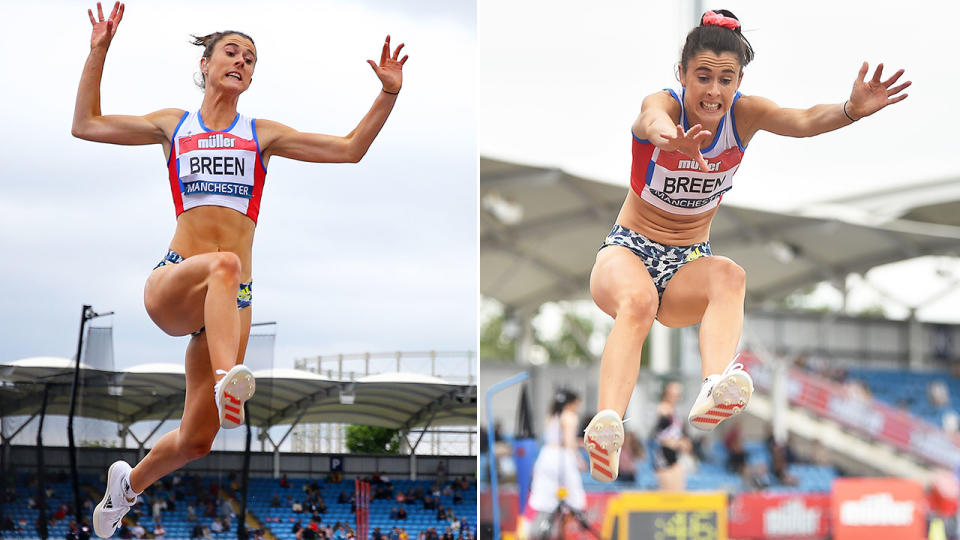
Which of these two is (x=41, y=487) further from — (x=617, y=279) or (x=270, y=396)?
(x=617, y=279)

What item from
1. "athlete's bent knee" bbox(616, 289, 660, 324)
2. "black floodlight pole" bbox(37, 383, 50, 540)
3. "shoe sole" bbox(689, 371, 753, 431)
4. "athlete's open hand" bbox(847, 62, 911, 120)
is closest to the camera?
"shoe sole" bbox(689, 371, 753, 431)

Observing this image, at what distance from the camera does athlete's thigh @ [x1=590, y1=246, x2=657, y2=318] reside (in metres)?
4.22

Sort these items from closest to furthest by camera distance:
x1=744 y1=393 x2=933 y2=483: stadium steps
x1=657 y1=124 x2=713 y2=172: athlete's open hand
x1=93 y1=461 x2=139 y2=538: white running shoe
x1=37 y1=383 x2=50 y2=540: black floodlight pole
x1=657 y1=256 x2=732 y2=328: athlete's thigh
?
x1=657 y1=124 x2=713 y2=172: athlete's open hand < x1=657 y1=256 x2=732 y2=328: athlete's thigh < x1=93 y1=461 x2=139 y2=538: white running shoe < x1=37 y1=383 x2=50 y2=540: black floodlight pole < x1=744 y1=393 x2=933 y2=483: stadium steps

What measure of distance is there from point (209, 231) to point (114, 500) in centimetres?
139

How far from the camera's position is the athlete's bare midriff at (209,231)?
4.48 metres

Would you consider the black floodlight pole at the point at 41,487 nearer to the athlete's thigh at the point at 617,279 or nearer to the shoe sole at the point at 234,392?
the shoe sole at the point at 234,392

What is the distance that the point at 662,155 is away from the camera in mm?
4262

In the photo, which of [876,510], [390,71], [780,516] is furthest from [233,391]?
[876,510]

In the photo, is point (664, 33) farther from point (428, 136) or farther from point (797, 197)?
point (797, 197)

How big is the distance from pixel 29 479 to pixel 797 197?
409 inches

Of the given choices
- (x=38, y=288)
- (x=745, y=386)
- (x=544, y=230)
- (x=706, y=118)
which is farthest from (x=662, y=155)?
(x=544, y=230)

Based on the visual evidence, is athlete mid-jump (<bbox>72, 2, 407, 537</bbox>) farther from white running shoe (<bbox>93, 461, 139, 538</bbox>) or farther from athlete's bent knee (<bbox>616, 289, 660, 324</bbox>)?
athlete's bent knee (<bbox>616, 289, 660, 324</bbox>)

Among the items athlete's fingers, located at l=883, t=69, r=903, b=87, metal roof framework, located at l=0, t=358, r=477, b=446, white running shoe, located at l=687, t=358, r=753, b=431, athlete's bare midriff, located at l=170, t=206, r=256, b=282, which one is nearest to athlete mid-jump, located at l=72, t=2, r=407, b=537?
athlete's bare midriff, located at l=170, t=206, r=256, b=282

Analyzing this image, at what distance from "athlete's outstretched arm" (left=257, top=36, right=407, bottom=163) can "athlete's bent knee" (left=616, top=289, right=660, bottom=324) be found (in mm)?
1355
